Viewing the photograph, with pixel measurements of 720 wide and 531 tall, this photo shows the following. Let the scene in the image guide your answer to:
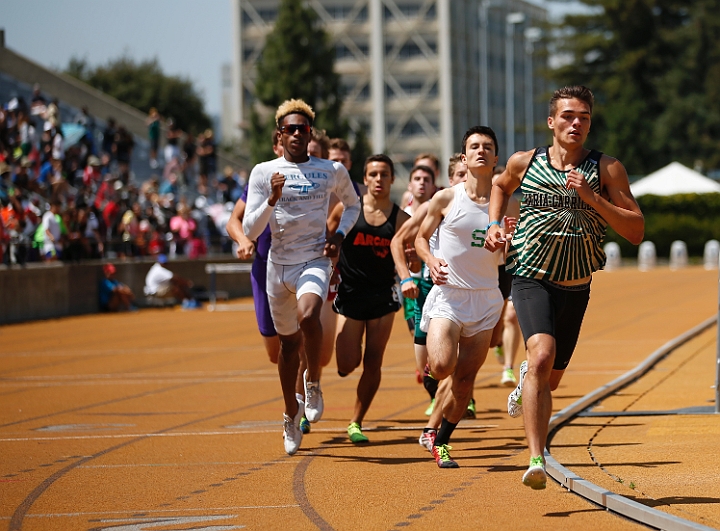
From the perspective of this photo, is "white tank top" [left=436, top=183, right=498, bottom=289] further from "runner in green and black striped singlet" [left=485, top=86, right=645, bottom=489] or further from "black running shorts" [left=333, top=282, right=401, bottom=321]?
"black running shorts" [left=333, top=282, right=401, bottom=321]

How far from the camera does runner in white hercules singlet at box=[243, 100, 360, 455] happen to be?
9398mm

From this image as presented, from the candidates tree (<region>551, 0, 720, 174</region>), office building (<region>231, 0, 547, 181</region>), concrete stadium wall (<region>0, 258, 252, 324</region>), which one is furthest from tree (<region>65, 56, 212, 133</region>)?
concrete stadium wall (<region>0, 258, 252, 324</region>)

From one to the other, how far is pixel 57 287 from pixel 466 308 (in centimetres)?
1955

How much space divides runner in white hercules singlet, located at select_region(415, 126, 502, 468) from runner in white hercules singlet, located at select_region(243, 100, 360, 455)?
794 mm

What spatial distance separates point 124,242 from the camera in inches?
1177

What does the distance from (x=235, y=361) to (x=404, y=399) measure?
508 centimetres

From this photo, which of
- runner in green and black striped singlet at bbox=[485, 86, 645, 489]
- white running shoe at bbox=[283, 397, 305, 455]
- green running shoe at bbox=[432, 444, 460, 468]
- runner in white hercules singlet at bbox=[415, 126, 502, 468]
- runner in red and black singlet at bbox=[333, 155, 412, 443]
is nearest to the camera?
runner in green and black striped singlet at bbox=[485, 86, 645, 489]

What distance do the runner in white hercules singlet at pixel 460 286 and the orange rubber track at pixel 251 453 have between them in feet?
1.79

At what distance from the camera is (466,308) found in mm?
8883

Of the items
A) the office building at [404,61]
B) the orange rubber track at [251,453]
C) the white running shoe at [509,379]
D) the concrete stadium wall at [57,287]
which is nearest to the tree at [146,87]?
the office building at [404,61]

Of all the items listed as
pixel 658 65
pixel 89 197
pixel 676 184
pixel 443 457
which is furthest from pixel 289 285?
pixel 658 65

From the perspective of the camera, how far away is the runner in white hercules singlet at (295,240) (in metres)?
9.40

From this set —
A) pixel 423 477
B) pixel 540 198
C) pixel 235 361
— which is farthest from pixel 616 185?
pixel 235 361

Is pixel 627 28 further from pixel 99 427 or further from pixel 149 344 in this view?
pixel 99 427
